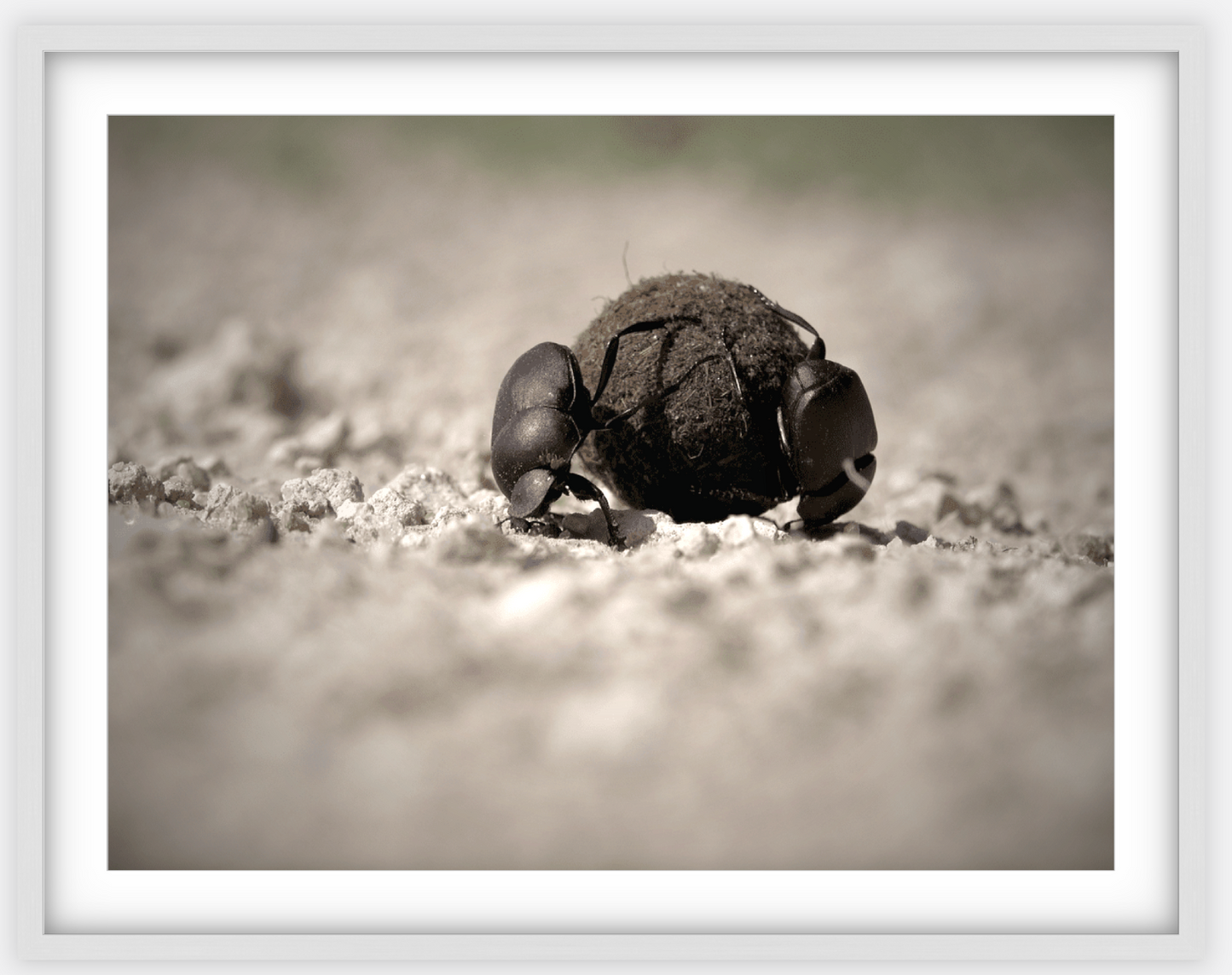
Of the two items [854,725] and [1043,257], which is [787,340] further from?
[1043,257]

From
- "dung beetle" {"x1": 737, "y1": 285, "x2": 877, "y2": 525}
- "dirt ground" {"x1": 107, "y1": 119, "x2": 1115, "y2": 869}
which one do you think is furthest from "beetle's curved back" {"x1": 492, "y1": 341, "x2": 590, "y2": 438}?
"dung beetle" {"x1": 737, "y1": 285, "x2": 877, "y2": 525}

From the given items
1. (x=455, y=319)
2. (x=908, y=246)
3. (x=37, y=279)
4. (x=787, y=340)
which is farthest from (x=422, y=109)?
(x=908, y=246)

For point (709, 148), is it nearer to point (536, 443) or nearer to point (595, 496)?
point (536, 443)

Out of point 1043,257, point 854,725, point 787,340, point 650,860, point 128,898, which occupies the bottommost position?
point 128,898

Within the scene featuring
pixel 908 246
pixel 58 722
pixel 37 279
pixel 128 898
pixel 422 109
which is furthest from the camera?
pixel 908 246

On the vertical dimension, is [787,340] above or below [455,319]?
below

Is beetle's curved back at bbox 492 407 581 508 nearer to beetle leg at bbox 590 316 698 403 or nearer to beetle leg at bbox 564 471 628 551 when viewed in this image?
beetle leg at bbox 564 471 628 551

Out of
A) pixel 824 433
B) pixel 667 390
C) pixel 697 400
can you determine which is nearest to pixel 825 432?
pixel 824 433
